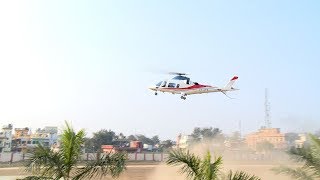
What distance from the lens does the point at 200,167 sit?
11391 mm

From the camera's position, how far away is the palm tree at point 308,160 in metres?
14.7

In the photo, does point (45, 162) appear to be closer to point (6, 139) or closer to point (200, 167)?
point (200, 167)

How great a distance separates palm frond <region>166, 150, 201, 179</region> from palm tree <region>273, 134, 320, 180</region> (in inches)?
216

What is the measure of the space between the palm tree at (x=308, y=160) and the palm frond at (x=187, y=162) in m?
5.49

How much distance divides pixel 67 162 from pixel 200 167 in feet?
12.6

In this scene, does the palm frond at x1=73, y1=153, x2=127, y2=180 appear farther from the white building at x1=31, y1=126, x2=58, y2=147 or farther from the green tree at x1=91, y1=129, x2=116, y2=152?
the green tree at x1=91, y1=129, x2=116, y2=152

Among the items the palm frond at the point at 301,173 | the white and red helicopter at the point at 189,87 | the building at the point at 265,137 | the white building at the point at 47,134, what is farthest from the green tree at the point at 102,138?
the palm frond at the point at 301,173

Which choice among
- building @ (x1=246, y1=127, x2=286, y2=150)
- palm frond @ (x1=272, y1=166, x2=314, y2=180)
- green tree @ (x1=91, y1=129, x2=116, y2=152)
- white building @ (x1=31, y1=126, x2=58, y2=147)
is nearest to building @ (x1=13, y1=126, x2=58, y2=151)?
white building @ (x1=31, y1=126, x2=58, y2=147)

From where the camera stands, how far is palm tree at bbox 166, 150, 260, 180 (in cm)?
1084

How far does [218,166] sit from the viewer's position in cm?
1102

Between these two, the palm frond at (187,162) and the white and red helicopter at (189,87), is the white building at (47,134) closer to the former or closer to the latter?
the white and red helicopter at (189,87)

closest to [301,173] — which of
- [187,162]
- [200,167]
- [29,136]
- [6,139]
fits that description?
[200,167]

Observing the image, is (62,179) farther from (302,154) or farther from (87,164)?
(302,154)

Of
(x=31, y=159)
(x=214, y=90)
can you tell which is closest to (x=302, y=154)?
(x=31, y=159)
